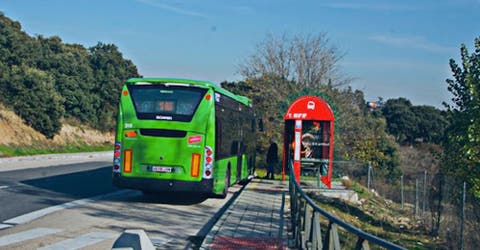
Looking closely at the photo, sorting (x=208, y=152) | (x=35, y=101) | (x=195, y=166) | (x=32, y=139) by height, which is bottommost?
(x=195, y=166)

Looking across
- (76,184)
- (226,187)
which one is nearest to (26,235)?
(226,187)

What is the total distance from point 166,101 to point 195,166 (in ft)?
6.11

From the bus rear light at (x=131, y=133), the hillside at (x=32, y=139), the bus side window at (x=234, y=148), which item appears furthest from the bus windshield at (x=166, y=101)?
the hillside at (x=32, y=139)

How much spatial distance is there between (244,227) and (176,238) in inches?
63.0

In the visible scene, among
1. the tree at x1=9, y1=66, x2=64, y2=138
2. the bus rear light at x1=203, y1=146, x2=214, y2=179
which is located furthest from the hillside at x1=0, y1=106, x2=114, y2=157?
the bus rear light at x1=203, y1=146, x2=214, y2=179

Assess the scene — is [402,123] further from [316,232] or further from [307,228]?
[316,232]

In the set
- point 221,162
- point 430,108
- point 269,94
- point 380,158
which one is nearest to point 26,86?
point 269,94

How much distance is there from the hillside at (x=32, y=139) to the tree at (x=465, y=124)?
83.2 feet

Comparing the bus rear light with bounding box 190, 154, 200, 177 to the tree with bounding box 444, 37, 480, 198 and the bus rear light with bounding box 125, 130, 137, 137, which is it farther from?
the tree with bounding box 444, 37, 480, 198

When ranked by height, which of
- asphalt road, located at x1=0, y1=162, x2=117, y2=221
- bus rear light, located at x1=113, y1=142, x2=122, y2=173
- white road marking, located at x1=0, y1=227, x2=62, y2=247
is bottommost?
white road marking, located at x1=0, y1=227, x2=62, y2=247

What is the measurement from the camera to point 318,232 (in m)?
7.62

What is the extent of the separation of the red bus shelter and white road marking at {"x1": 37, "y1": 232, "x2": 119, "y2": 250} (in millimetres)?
10332

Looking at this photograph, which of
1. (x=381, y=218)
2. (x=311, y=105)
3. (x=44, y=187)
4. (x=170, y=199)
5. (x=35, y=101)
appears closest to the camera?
(x=170, y=199)

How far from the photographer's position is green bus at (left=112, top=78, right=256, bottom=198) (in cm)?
1529
